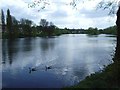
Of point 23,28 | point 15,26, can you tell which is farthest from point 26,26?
point 15,26

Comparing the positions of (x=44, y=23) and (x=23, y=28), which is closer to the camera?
(x=23, y=28)

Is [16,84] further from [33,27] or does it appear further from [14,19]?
[33,27]

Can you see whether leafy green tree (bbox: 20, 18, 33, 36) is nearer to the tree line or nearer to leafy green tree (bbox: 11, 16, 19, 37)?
the tree line

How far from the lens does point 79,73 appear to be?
20.6m

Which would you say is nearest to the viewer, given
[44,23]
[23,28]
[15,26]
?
[15,26]

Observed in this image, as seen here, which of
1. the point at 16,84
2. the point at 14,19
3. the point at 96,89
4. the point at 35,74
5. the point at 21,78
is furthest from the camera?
the point at 14,19

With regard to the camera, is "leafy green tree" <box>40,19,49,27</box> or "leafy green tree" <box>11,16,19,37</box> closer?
"leafy green tree" <box>11,16,19,37</box>

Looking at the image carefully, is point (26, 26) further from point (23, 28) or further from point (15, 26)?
point (15, 26)

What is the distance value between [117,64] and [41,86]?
884 centimetres

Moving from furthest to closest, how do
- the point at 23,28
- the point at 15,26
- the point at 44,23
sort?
the point at 44,23 < the point at 23,28 < the point at 15,26

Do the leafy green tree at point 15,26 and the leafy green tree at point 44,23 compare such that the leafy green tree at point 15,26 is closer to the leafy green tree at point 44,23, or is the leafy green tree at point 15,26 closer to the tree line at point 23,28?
the tree line at point 23,28

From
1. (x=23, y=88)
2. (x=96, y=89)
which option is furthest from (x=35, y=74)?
(x=96, y=89)

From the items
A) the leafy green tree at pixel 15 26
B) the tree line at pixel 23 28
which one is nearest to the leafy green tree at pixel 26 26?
the tree line at pixel 23 28

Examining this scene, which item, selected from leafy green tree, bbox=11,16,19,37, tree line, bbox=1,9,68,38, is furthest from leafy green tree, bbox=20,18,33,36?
leafy green tree, bbox=11,16,19,37
